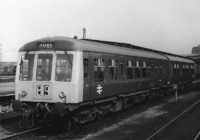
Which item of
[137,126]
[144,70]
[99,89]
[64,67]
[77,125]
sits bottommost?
[137,126]

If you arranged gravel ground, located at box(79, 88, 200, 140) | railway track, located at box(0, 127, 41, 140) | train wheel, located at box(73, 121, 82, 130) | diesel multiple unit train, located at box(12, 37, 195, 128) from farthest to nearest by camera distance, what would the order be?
1. train wheel, located at box(73, 121, 82, 130)
2. gravel ground, located at box(79, 88, 200, 140)
3. diesel multiple unit train, located at box(12, 37, 195, 128)
4. railway track, located at box(0, 127, 41, 140)

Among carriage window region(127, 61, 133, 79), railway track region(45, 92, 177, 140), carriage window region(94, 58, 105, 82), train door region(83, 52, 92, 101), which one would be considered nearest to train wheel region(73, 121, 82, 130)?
railway track region(45, 92, 177, 140)

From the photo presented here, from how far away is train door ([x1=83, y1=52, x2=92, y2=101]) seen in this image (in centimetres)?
952

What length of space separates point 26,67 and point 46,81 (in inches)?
43.0

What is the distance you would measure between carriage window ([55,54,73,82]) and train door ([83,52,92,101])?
585mm

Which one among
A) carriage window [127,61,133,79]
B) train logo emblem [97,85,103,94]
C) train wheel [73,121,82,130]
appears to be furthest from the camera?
carriage window [127,61,133,79]

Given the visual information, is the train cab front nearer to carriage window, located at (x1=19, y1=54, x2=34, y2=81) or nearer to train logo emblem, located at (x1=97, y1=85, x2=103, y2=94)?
carriage window, located at (x1=19, y1=54, x2=34, y2=81)

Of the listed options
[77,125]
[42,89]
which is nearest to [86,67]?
[42,89]

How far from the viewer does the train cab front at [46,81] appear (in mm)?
9062

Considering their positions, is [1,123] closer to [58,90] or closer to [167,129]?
[58,90]

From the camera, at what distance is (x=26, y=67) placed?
984 cm

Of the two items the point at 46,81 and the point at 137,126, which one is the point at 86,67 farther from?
the point at 137,126

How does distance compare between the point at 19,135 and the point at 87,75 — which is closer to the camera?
the point at 19,135

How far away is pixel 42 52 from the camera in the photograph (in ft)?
31.5
